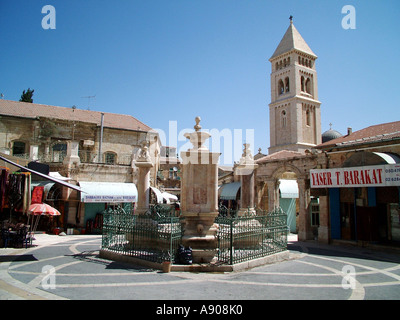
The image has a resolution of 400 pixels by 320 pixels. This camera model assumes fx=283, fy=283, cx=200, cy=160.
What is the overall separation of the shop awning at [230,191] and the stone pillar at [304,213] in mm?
8527

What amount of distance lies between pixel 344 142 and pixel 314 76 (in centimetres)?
4244

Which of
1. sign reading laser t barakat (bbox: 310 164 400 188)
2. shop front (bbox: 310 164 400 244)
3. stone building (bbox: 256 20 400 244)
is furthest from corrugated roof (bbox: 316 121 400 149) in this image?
shop front (bbox: 310 164 400 244)

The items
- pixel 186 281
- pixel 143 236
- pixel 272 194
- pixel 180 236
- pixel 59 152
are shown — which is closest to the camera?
pixel 186 281

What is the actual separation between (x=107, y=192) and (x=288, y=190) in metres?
14.5

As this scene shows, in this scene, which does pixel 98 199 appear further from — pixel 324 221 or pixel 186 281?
pixel 324 221

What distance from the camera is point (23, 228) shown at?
45.0 ft

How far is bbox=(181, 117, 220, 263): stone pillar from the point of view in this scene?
31.7 feet

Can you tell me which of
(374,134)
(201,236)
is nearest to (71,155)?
(201,236)

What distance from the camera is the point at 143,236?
412 inches

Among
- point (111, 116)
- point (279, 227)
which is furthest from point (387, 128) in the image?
point (111, 116)

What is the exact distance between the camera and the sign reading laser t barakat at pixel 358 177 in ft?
44.0

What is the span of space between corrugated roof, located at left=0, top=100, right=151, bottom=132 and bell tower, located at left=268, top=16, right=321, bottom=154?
29.8 m

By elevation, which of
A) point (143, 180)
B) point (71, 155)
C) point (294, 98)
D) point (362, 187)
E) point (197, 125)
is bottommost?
point (362, 187)
